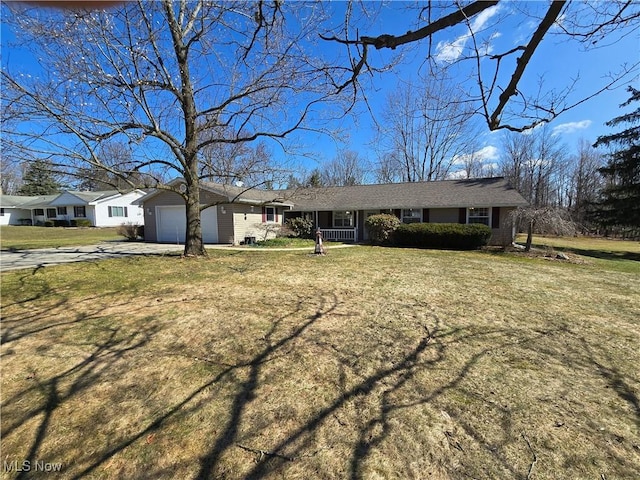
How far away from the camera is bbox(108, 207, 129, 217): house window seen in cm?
3207

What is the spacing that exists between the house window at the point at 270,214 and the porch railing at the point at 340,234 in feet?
11.2

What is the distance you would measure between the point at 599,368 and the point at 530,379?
0.91 m

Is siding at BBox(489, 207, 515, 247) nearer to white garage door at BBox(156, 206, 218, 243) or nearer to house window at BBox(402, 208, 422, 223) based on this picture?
house window at BBox(402, 208, 422, 223)

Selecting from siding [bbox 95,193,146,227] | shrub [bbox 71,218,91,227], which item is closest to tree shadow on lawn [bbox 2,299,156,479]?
siding [bbox 95,193,146,227]

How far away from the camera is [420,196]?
18.3 metres

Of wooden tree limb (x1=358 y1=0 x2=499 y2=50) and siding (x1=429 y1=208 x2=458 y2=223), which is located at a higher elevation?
wooden tree limb (x1=358 y1=0 x2=499 y2=50)

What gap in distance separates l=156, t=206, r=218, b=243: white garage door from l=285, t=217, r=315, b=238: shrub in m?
4.87

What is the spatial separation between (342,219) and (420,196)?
5159 millimetres

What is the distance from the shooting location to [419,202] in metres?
17.6

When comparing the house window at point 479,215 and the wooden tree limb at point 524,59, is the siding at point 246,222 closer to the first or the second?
the house window at point 479,215

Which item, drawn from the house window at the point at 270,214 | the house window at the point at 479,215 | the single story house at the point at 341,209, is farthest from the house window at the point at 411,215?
the house window at the point at 270,214

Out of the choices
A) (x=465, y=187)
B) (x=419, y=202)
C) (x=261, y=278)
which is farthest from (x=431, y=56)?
(x=465, y=187)

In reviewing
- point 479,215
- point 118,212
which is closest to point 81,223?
point 118,212

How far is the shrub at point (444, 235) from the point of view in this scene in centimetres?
1457
